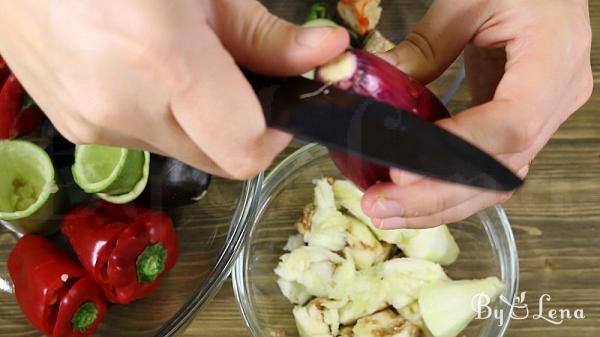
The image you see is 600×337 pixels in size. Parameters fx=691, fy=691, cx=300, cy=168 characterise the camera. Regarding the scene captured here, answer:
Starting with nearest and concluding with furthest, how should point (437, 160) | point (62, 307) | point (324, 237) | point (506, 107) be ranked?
point (437, 160) → point (506, 107) → point (62, 307) → point (324, 237)

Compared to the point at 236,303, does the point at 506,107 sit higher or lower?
higher

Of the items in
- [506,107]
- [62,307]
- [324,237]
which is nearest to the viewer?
[506,107]

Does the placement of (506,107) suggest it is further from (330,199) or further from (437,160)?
(330,199)

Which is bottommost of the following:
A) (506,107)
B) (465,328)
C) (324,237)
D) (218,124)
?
(465,328)

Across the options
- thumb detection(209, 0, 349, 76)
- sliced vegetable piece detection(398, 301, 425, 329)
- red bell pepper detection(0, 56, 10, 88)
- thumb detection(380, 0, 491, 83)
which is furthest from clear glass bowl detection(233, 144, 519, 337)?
thumb detection(209, 0, 349, 76)

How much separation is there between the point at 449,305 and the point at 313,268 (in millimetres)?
222

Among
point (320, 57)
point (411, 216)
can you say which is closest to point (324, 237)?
point (411, 216)

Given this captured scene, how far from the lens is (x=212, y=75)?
58cm

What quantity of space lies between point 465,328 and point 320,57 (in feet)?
2.27

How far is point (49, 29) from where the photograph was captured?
611mm

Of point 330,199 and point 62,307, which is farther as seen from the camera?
point 330,199

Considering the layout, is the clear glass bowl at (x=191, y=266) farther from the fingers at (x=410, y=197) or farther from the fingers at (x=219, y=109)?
the fingers at (x=219, y=109)

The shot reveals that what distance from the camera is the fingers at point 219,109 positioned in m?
0.58

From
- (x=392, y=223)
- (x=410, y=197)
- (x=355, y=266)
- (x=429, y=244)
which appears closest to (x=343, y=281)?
(x=355, y=266)
